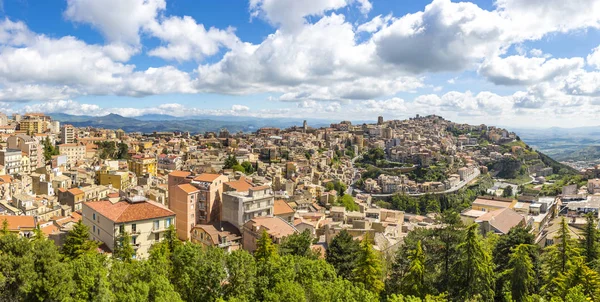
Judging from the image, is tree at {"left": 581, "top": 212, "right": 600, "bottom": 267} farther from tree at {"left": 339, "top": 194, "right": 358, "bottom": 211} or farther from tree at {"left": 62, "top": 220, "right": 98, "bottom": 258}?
tree at {"left": 339, "top": 194, "right": 358, "bottom": 211}

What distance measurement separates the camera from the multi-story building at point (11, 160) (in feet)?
160

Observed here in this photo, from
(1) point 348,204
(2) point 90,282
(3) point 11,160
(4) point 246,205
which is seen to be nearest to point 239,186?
(4) point 246,205

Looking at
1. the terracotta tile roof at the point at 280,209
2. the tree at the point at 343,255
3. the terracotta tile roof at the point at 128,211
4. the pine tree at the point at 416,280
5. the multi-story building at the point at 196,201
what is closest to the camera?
the pine tree at the point at 416,280

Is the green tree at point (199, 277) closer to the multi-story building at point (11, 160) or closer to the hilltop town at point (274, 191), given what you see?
the hilltop town at point (274, 191)

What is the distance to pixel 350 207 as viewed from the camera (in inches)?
2067

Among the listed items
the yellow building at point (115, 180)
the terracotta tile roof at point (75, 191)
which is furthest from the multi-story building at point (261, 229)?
the yellow building at point (115, 180)

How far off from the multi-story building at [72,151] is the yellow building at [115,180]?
19115mm

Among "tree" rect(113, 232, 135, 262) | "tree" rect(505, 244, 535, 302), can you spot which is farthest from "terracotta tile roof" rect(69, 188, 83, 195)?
"tree" rect(505, 244, 535, 302)

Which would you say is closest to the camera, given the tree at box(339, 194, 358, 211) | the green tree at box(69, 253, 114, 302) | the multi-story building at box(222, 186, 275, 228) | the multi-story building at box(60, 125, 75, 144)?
the green tree at box(69, 253, 114, 302)

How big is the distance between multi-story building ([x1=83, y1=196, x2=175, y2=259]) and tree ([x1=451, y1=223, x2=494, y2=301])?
1854 cm

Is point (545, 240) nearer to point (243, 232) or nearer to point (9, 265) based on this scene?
point (243, 232)

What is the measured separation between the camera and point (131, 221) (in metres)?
26.3

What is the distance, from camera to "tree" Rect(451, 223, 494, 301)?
59.0 ft

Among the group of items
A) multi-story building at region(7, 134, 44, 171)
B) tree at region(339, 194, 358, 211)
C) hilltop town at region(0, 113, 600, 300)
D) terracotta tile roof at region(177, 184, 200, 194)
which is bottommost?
tree at region(339, 194, 358, 211)
